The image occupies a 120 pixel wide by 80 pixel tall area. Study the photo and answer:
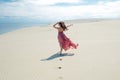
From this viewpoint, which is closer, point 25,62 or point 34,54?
point 25,62

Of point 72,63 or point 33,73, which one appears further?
point 72,63

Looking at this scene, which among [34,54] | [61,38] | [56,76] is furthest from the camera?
[34,54]

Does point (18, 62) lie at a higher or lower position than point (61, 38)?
lower

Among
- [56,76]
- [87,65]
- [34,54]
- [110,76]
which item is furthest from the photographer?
[34,54]

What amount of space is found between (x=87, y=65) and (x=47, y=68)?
1304 mm

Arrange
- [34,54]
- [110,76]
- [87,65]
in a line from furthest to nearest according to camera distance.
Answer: [34,54]
[87,65]
[110,76]

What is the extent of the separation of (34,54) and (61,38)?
149 cm

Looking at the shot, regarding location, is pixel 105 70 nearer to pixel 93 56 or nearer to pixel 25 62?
pixel 93 56

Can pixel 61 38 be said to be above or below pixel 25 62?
above

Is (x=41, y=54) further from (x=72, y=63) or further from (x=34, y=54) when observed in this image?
(x=72, y=63)

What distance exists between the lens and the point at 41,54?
10414 mm

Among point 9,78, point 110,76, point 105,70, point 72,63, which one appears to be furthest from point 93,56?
point 9,78

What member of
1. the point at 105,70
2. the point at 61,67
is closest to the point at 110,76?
the point at 105,70

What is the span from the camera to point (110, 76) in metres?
6.58
